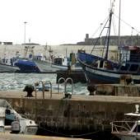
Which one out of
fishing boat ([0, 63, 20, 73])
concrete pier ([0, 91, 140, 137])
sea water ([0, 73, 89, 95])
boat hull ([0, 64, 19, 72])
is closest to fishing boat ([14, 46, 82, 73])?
fishing boat ([0, 63, 20, 73])

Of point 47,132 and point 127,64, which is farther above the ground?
point 127,64

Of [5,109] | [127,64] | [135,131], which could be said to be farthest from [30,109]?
[127,64]

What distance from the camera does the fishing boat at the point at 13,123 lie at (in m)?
16.9

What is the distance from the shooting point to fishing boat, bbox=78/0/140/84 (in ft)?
171

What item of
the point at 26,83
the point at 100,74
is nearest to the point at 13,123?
the point at 100,74

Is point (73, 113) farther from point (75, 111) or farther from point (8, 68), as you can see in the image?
point (8, 68)

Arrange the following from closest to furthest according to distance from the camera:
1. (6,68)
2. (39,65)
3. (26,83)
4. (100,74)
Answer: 1. (100,74)
2. (26,83)
3. (39,65)
4. (6,68)

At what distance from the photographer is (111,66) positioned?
5619 cm

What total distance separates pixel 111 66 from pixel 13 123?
39729 millimetres

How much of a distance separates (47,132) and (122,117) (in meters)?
3.18

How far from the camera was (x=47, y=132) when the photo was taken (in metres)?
22.3

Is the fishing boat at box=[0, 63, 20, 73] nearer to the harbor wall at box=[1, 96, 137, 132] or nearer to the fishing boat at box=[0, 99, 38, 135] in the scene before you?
the harbor wall at box=[1, 96, 137, 132]

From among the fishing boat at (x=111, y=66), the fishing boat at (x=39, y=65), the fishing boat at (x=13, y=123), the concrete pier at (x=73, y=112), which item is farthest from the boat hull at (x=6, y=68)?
the fishing boat at (x=13, y=123)

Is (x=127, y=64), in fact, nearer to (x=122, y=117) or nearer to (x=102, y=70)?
(x=102, y=70)
